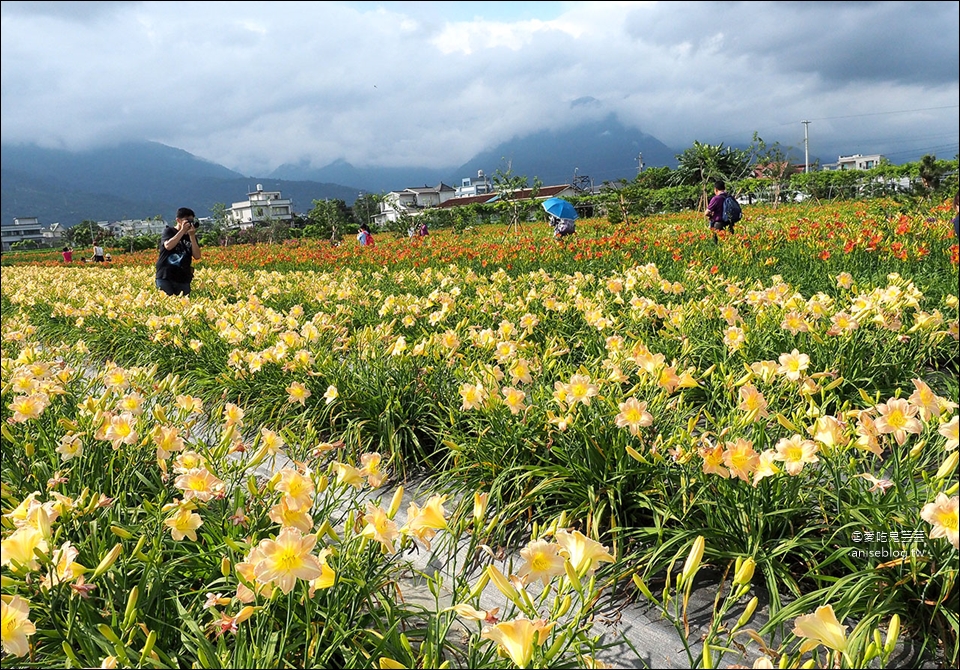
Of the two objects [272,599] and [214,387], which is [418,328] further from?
[272,599]

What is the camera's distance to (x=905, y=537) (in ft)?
5.62

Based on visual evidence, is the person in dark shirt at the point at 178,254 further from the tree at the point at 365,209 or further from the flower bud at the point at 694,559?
the tree at the point at 365,209

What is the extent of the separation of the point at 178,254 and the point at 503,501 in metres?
6.29

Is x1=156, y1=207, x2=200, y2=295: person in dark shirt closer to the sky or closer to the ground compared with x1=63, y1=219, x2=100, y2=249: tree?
closer to the ground

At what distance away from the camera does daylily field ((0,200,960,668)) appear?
1452 mm

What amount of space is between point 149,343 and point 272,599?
14.9 feet

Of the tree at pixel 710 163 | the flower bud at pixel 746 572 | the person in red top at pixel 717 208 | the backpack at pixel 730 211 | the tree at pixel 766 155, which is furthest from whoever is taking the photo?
the tree at pixel 766 155

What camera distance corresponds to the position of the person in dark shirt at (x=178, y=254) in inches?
280

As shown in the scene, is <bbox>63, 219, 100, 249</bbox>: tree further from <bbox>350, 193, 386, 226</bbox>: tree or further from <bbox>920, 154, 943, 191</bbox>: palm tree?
<bbox>920, 154, 943, 191</bbox>: palm tree

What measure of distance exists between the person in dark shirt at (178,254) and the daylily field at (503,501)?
3.31 m

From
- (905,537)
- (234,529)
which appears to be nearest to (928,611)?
(905,537)

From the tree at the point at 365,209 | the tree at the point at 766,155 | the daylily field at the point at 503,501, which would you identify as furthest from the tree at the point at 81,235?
the daylily field at the point at 503,501

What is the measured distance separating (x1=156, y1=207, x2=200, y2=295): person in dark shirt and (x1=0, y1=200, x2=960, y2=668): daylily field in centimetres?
331

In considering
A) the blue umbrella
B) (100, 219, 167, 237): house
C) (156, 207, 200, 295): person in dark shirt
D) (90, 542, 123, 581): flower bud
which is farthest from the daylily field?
(100, 219, 167, 237): house
